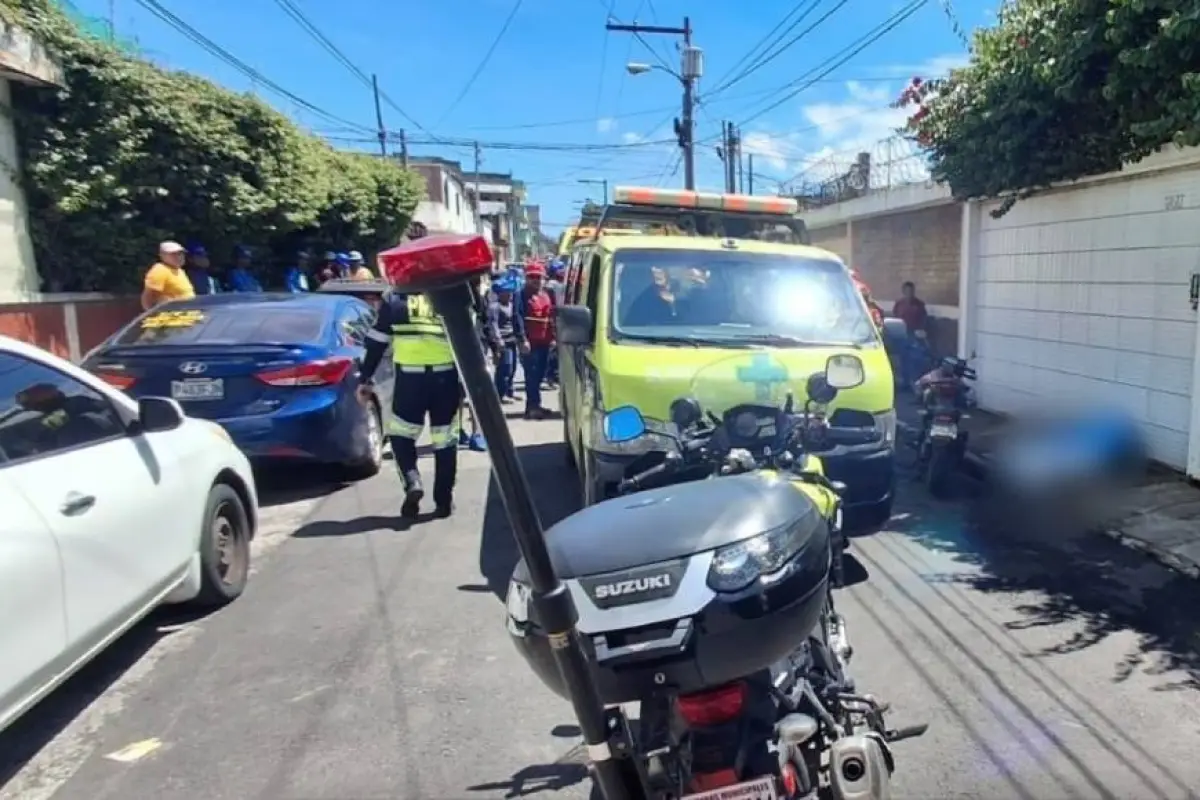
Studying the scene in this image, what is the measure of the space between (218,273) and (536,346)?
197 inches

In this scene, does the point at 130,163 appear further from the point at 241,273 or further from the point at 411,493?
the point at 411,493

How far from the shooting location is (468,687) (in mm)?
3535

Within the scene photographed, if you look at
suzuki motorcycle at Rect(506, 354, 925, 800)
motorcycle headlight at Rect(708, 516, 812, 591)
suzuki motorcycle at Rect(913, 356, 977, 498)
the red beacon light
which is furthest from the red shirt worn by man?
the red beacon light

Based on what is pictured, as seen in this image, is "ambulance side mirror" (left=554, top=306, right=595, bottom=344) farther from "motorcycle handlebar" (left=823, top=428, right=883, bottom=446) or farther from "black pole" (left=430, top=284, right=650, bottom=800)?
"black pole" (left=430, top=284, right=650, bottom=800)

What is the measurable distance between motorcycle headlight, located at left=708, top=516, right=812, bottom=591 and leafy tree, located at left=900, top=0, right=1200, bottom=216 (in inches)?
165

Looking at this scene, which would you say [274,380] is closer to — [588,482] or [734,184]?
[588,482]

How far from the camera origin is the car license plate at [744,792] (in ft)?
6.22

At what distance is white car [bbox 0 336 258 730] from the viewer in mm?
2758

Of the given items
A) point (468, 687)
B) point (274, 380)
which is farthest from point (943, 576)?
point (274, 380)

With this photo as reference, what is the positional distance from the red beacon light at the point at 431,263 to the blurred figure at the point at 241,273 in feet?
37.0

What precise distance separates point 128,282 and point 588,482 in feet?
25.6

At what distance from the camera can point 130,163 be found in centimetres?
920

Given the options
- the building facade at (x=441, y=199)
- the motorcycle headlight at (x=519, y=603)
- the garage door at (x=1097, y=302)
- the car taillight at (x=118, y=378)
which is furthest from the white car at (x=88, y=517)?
the building facade at (x=441, y=199)

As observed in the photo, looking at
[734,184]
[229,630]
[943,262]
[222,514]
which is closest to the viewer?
[229,630]
